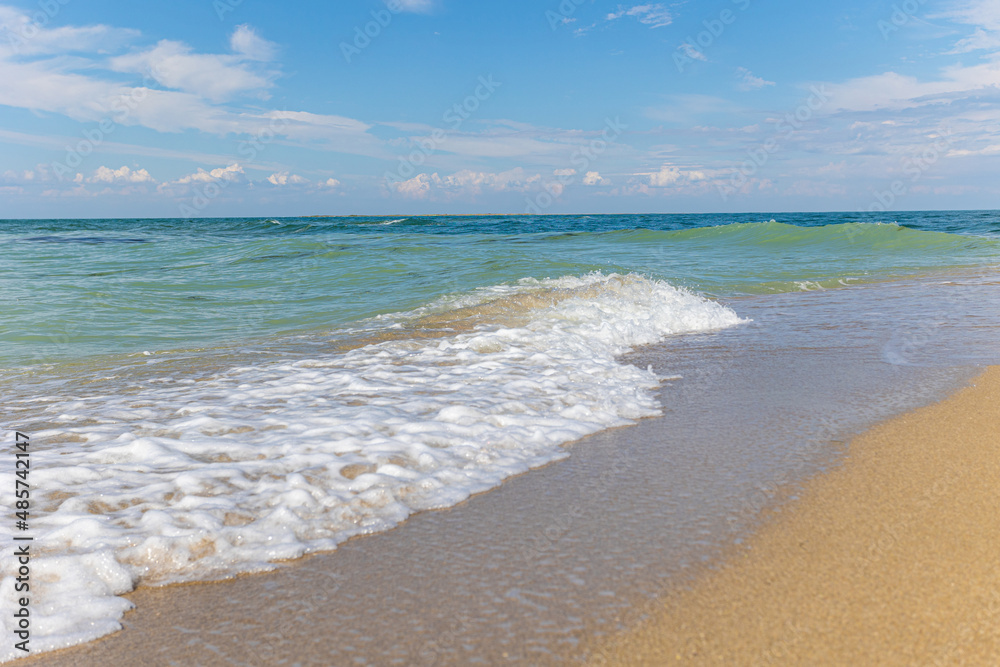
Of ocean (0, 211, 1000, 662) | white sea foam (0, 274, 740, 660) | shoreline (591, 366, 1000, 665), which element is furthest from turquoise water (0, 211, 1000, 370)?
shoreline (591, 366, 1000, 665)

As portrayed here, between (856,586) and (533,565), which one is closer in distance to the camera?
(856,586)

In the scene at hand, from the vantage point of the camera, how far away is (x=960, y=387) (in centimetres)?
394

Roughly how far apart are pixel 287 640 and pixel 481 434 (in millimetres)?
1712

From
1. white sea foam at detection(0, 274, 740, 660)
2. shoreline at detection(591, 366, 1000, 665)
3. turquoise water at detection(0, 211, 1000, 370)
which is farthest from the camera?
turquoise water at detection(0, 211, 1000, 370)

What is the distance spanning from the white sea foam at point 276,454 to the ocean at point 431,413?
0.01 meters

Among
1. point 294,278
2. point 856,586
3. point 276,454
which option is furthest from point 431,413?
point 294,278

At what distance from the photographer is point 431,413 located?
362cm

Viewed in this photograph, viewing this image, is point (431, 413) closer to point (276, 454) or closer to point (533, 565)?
point (276, 454)

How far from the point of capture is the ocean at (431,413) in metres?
2.12

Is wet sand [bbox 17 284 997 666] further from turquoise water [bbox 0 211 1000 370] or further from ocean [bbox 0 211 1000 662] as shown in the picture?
turquoise water [bbox 0 211 1000 370]

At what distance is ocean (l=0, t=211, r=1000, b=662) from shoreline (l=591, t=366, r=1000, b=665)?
14cm

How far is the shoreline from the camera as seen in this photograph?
5.02ft

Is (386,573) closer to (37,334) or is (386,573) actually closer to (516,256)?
(37,334)

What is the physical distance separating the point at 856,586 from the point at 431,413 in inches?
92.0
